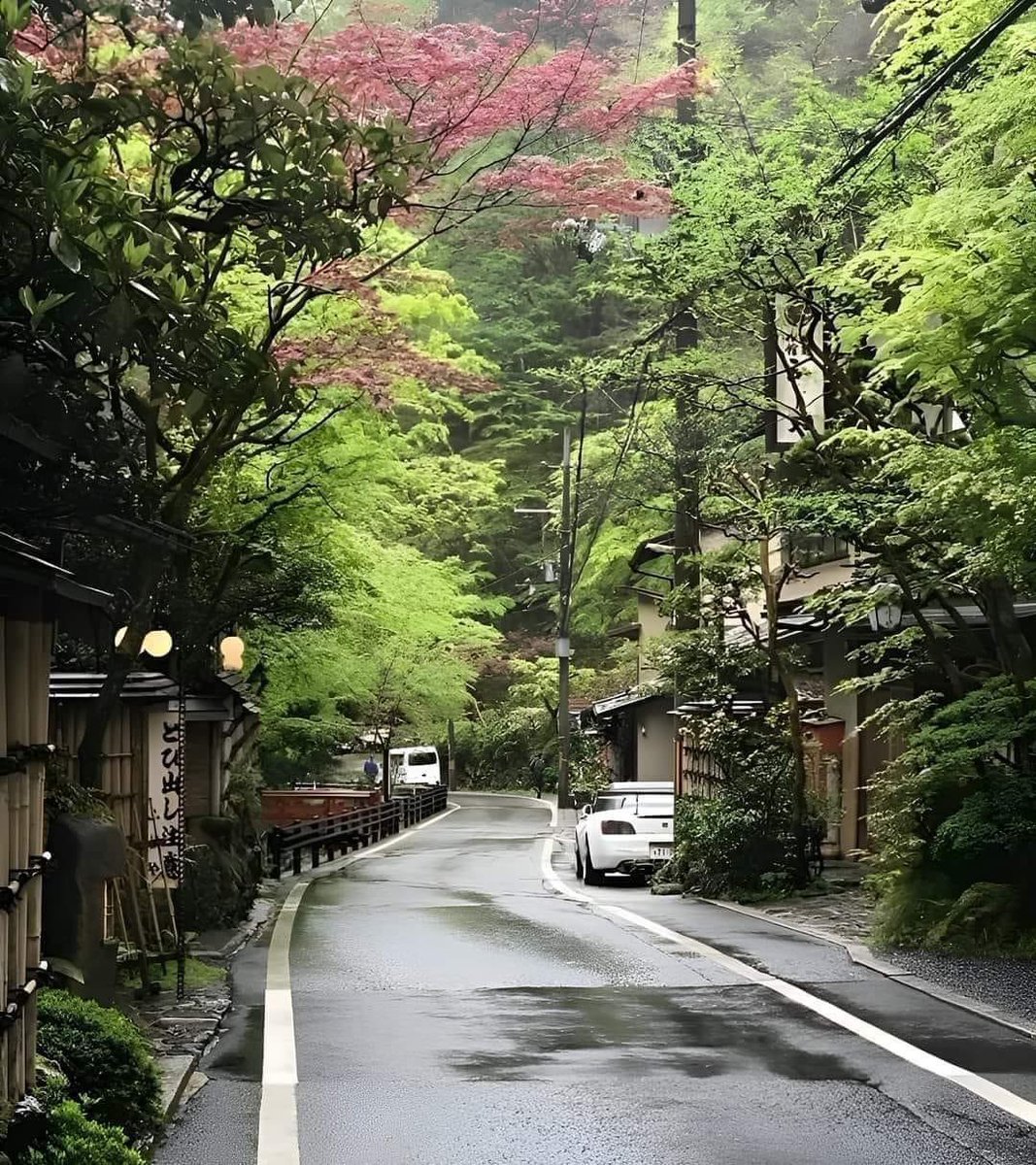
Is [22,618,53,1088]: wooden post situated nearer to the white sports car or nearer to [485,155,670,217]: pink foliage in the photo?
[485,155,670,217]: pink foliage

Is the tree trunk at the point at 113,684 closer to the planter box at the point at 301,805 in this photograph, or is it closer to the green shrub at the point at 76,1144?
the green shrub at the point at 76,1144

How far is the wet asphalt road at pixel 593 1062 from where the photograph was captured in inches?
298

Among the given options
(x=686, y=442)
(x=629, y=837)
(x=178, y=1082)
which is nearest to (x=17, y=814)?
(x=178, y=1082)

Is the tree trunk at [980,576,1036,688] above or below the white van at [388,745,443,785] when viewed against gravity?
above

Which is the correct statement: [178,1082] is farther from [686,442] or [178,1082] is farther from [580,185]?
[686,442]

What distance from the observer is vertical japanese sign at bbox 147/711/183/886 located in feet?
48.1

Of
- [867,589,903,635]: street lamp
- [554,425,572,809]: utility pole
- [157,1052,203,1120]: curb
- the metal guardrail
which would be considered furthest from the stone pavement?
[554,425,572,809]: utility pole

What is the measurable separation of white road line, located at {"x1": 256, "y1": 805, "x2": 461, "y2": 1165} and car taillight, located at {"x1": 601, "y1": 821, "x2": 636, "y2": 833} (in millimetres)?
9265

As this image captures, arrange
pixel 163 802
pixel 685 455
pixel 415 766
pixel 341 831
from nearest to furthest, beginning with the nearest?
pixel 163 802 < pixel 685 455 < pixel 341 831 < pixel 415 766

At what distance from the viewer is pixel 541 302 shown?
188 feet

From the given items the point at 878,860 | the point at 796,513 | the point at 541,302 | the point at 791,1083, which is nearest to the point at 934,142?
the point at 796,513

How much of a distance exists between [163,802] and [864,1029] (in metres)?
7.64

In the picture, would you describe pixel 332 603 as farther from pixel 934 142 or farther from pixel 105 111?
pixel 105 111

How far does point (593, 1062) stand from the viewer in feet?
31.7
